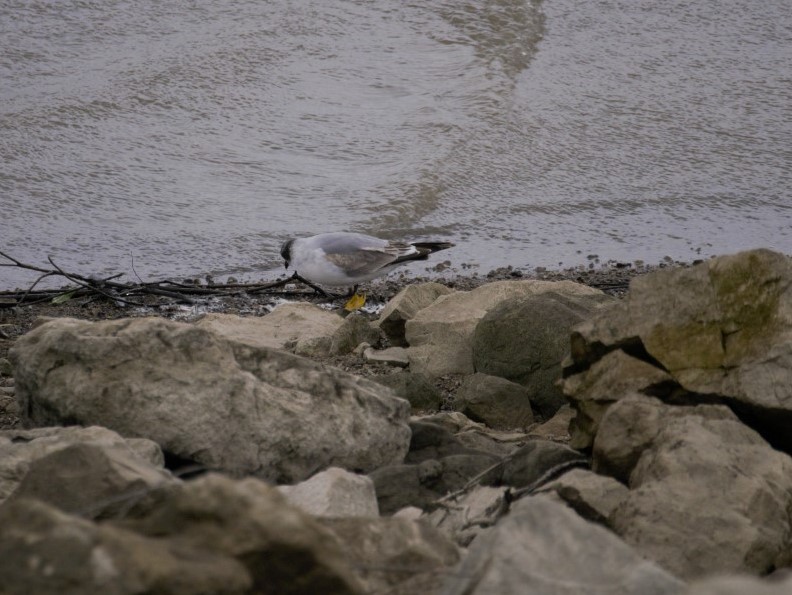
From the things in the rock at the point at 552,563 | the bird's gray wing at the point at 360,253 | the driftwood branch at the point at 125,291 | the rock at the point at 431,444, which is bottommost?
the driftwood branch at the point at 125,291

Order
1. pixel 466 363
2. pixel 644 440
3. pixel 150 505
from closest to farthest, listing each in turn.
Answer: pixel 150 505 → pixel 644 440 → pixel 466 363

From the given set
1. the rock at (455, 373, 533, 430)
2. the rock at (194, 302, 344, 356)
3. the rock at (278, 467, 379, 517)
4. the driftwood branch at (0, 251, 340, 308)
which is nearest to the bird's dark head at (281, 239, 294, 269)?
the driftwood branch at (0, 251, 340, 308)

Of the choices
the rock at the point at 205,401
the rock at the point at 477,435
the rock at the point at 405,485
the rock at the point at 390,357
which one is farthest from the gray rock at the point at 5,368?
the rock at the point at 405,485

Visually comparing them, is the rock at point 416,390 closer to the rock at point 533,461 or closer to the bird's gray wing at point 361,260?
the rock at point 533,461

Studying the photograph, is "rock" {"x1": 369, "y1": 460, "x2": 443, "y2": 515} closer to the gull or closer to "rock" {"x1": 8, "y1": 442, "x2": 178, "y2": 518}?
"rock" {"x1": 8, "y1": 442, "x2": 178, "y2": 518}

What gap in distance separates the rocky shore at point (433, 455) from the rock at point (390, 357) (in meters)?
0.16

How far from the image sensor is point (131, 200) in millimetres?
7934

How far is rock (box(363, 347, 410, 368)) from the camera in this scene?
4.99m

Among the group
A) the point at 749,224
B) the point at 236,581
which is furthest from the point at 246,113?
the point at 236,581

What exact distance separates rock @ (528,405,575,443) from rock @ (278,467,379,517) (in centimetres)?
127

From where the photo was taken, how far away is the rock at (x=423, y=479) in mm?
3119

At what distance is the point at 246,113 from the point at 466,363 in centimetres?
499

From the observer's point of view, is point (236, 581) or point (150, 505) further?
point (150, 505)

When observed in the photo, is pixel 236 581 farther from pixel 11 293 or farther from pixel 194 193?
pixel 194 193
